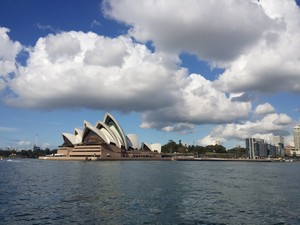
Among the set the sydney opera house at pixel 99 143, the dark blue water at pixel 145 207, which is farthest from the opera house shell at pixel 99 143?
the dark blue water at pixel 145 207

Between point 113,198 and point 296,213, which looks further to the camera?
point 113,198

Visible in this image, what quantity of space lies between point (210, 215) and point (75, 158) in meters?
131

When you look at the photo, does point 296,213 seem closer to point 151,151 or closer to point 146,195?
point 146,195

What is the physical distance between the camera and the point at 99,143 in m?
143

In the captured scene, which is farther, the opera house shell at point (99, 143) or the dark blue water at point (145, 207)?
the opera house shell at point (99, 143)

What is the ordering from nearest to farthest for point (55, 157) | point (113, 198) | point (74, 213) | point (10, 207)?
point (74, 213) → point (10, 207) → point (113, 198) → point (55, 157)

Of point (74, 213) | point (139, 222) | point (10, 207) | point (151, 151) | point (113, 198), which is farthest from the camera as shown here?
point (151, 151)

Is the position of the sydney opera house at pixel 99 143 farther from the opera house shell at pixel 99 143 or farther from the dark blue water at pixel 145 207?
the dark blue water at pixel 145 207

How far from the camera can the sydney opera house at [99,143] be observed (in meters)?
143

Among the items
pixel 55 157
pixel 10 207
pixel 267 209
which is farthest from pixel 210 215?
pixel 55 157

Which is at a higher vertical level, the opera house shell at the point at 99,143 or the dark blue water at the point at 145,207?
the opera house shell at the point at 99,143

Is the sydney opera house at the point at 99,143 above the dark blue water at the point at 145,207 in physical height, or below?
above

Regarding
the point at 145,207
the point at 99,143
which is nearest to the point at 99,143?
the point at 99,143

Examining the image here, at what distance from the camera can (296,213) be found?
2050cm
